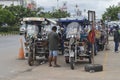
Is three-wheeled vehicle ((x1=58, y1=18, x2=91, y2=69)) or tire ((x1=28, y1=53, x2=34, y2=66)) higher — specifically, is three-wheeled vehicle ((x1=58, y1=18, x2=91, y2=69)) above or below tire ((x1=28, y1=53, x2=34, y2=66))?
above

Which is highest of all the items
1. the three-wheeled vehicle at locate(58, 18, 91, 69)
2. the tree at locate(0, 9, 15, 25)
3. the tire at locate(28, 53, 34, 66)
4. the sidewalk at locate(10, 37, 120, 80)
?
the tree at locate(0, 9, 15, 25)

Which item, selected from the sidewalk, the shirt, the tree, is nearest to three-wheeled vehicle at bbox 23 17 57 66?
the shirt

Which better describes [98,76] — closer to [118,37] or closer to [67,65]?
[67,65]

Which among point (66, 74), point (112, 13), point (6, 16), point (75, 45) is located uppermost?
point (112, 13)

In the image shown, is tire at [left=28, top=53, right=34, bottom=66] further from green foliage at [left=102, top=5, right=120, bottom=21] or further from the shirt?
green foliage at [left=102, top=5, right=120, bottom=21]

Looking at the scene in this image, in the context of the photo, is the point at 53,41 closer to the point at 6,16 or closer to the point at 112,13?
the point at 6,16

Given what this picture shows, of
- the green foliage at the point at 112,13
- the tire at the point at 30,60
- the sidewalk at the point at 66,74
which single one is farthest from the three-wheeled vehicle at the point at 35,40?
the green foliage at the point at 112,13

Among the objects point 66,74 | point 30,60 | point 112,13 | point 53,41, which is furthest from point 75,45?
point 112,13

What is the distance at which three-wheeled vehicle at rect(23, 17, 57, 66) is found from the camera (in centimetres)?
1930

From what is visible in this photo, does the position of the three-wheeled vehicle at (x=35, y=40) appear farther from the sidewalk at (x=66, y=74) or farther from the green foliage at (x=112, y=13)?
the green foliage at (x=112, y=13)

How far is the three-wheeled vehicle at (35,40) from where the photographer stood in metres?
19.3

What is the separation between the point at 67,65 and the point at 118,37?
1018 centimetres

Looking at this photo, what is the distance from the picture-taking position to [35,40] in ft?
64.7

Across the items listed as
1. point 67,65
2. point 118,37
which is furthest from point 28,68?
point 118,37
